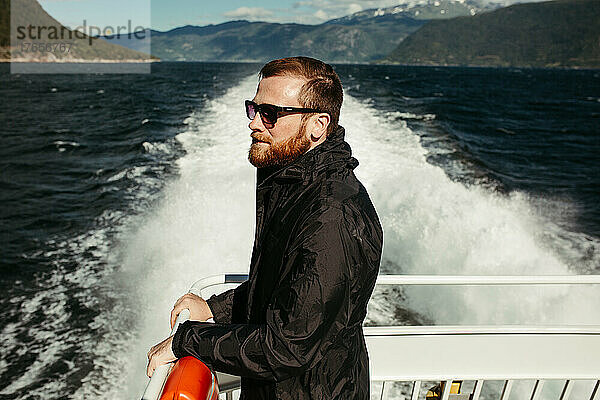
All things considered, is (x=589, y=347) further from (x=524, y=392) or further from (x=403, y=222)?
(x=403, y=222)

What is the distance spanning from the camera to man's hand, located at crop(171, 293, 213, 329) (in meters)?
1.49

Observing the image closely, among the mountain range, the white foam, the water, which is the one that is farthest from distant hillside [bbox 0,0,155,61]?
the white foam

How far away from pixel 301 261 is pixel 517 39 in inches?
7050

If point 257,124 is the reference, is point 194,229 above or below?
below

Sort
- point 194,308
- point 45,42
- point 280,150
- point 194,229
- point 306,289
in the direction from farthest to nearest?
point 45,42, point 194,229, point 194,308, point 280,150, point 306,289

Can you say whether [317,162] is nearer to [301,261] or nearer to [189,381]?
[301,261]

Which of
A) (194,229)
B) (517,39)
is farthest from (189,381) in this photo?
(517,39)

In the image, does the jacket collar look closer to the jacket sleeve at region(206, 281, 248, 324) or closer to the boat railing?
the jacket sleeve at region(206, 281, 248, 324)

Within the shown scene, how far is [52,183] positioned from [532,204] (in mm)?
12381

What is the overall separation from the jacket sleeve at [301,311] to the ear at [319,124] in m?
0.26

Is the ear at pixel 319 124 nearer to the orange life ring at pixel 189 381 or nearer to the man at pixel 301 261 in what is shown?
the man at pixel 301 261

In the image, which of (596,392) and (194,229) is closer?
(596,392)

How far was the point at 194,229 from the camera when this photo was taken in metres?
7.64

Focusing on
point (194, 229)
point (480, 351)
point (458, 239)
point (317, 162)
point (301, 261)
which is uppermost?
point (317, 162)
